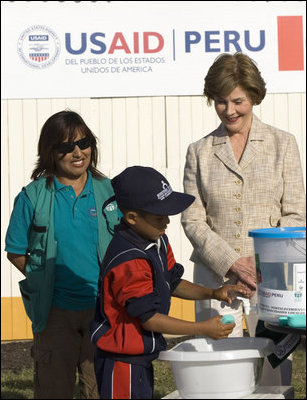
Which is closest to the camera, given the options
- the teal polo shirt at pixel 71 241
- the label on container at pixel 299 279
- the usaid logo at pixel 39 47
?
the label on container at pixel 299 279

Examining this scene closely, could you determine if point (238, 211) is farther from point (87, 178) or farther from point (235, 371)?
point (235, 371)

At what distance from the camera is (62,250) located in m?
4.41

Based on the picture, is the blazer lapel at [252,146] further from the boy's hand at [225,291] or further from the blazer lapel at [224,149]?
the boy's hand at [225,291]

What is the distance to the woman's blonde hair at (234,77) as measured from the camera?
4.11 m

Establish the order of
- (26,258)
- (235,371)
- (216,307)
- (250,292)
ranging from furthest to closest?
(26,258) → (216,307) → (250,292) → (235,371)

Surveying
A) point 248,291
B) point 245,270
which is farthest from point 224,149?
point 248,291

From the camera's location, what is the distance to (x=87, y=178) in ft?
15.2

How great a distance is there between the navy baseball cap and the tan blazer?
2.36 ft

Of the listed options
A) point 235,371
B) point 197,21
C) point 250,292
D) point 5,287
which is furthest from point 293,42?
point 235,371

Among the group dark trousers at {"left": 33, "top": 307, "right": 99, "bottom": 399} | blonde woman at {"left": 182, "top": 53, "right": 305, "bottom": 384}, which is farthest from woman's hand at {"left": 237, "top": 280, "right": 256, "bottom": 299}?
dark trousers at {"left": 33, "top": 307, "right": 99, "bottom": 399}

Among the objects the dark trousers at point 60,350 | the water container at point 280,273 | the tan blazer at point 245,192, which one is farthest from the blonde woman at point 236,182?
the water container at point 280,273

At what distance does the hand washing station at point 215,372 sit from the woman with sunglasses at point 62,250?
3.96 ft

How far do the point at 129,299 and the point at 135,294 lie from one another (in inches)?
1.2

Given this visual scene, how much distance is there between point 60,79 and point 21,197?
4.36 meters
